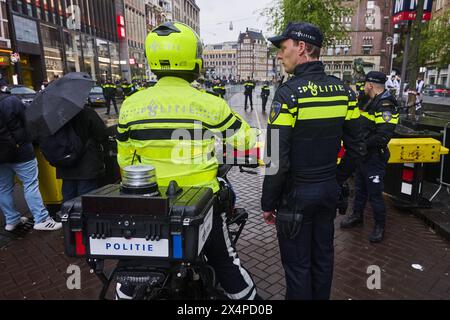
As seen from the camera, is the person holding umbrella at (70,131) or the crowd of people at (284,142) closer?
the crowd of people at (284,142)

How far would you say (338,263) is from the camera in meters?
3.89

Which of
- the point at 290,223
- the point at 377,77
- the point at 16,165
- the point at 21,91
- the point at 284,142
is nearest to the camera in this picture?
the point at 284,142

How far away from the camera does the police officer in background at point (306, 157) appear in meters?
2.34

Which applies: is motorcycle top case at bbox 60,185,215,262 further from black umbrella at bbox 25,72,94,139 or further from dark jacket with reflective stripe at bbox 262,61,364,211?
black umbrella at bbox 25,72,94,139

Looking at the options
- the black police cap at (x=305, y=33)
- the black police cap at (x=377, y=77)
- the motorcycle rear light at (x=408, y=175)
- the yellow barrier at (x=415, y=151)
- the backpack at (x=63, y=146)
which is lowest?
the motorcycle rear light at (x=408, y=175)

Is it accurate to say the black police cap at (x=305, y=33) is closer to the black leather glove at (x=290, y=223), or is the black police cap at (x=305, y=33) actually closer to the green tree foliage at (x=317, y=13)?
the black leather glove at (x=290, y=223)

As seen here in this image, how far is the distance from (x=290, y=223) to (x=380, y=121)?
7.67 feet

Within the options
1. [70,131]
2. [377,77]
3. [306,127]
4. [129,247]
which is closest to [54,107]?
[70,131]

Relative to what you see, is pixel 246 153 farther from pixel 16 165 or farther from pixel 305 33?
pixel 16 165

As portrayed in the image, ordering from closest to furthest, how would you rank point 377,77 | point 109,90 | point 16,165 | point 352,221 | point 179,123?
point 179,123 < point 377,77 < point 16,165 < point 352,221 < point 109,90

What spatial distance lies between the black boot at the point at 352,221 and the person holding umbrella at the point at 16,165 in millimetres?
3997

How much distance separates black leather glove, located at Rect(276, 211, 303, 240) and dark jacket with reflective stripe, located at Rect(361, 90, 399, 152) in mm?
2155

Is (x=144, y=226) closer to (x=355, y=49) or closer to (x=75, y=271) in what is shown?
(x=75, y=271)

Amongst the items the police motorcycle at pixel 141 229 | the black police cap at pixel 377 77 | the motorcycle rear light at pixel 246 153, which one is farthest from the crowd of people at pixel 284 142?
the black police cap at pixel 377 77
